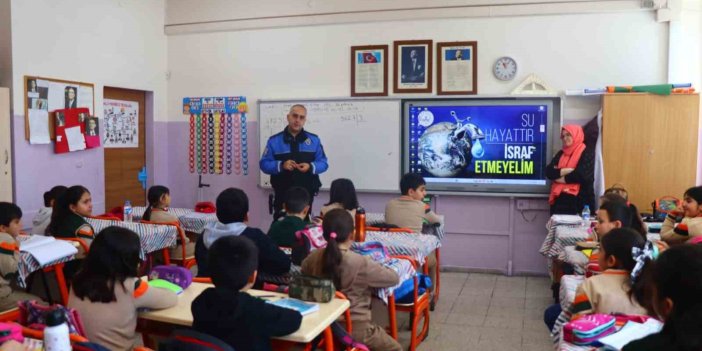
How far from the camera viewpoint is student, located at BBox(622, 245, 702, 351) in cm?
140

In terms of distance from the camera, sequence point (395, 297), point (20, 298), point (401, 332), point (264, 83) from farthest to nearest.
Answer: point (264, 83)
point (401, 332)
point (395, 297)
point (20, 298)

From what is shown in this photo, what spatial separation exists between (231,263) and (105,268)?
57 centimetres

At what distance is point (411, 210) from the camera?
4.60 m

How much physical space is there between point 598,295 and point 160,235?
3066mm

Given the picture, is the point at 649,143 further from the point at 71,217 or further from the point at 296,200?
the point at 71,217

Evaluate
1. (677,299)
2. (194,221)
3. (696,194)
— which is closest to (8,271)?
(194,221)

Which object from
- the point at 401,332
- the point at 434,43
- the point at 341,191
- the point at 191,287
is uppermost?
the point at 434,43

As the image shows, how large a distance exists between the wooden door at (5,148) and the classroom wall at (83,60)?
109 mm

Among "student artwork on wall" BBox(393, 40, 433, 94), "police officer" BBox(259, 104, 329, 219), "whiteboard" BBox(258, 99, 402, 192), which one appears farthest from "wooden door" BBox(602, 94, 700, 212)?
"police officer" BBox(259, 104, 329, 219)

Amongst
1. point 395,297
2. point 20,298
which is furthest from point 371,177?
point 20,298

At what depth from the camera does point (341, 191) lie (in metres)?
4.58

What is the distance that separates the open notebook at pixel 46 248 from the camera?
3.39 meters

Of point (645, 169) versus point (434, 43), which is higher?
point (434, 43)

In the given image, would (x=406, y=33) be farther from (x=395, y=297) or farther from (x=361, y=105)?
(x=395, y=297)
